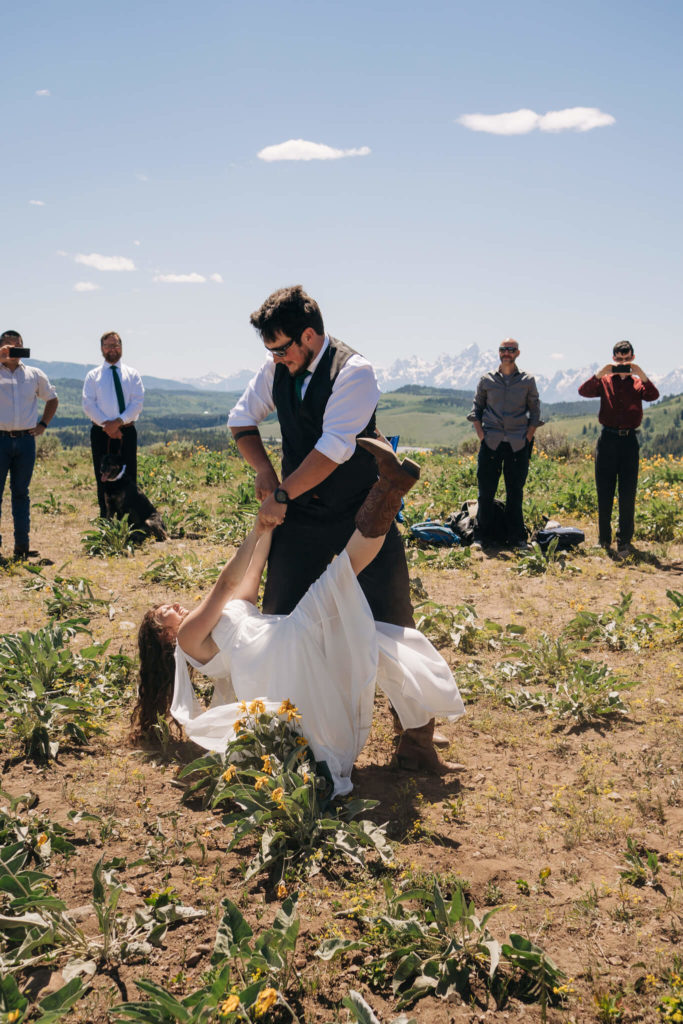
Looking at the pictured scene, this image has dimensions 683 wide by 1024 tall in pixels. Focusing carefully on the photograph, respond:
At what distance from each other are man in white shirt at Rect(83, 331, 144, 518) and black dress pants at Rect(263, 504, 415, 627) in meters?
5.84

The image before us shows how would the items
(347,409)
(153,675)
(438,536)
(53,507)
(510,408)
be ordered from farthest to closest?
1. (53,507)
2. (438,536)
3. (510,408)
4. (153,675)
5. (347,409)

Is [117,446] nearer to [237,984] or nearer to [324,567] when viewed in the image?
[324,567]

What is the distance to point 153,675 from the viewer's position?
441 centimetres

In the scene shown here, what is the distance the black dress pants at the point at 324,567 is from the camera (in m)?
4.07

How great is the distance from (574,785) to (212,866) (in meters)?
1.91

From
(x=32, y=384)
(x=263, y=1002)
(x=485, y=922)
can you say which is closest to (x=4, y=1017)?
(x=263, y=1002)

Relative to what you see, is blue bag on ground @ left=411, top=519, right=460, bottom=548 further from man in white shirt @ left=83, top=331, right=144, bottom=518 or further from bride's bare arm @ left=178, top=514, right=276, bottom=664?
bride's bare arm @ left=178, top=514, right=276, bottom=664

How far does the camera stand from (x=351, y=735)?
3781 millimetres

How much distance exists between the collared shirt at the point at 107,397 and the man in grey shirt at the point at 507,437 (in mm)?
4370

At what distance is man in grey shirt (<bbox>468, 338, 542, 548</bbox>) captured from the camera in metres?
9.34

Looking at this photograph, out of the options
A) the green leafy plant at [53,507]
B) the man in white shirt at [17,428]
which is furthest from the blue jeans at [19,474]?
the green leafy plant at [53,507]

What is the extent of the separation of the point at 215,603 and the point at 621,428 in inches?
254

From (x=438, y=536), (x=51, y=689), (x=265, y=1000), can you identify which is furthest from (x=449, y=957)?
(x=438, y=536)

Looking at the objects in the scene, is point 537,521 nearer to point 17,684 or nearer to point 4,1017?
point 17,684
